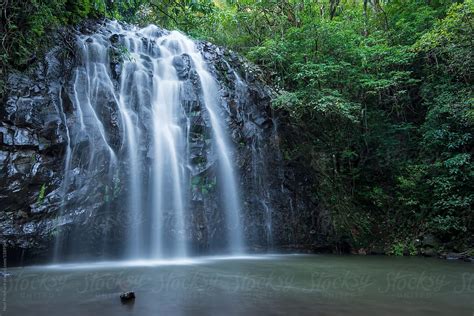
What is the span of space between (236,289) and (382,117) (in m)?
10.4

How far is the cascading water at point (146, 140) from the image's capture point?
8.16m

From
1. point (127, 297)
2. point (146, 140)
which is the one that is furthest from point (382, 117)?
point (127, 297)

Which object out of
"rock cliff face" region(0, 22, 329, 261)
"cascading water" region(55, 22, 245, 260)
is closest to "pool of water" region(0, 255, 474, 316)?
"rock cliff face" region(0, 22, 329, 261)

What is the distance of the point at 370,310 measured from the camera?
3.93 meters

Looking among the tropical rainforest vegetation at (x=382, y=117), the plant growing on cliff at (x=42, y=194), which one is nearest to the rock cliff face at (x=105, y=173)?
the plant growing on cliff at (x=42, y=194)

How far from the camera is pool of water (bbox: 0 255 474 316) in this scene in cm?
395

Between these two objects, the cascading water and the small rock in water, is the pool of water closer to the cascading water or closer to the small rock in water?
the small rock in water

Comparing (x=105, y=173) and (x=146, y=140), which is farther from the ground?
(x=146, y=140)

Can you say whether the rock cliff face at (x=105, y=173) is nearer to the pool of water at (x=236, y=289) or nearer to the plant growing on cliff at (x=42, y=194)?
the plant growing on cliff at (x=42, y=194)

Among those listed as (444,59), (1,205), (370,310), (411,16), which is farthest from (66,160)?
(411,16)

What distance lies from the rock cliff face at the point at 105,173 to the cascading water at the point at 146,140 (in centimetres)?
8

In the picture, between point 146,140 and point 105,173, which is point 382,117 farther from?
point 105,173

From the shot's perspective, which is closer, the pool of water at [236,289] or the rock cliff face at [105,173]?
the pool of water at [236,289]

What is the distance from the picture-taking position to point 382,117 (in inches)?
523
